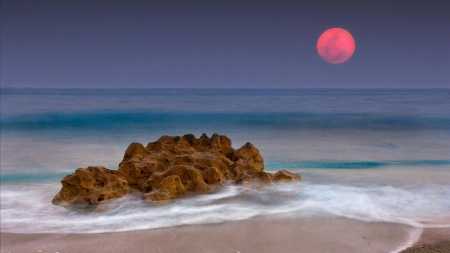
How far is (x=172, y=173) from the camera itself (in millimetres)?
6441

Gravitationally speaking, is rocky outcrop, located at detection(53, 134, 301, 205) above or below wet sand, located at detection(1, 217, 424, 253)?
above

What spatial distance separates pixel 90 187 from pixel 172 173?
1.10 m

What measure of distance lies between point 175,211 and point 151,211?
0.29 meters

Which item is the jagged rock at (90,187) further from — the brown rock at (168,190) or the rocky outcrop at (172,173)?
the brown rock at (168,190)

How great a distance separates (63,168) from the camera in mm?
9148

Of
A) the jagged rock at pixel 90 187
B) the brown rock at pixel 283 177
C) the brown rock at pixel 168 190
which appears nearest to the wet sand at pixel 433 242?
the brown rock at pixel 283 177

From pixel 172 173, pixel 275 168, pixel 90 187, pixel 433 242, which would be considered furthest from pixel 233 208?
pixel 275 168

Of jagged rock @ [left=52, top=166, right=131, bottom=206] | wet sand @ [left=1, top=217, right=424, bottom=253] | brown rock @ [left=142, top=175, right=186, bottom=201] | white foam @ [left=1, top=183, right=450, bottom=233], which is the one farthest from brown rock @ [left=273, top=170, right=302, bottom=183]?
jagged rock @ [left=52, top=166, right=131, bottom=206]

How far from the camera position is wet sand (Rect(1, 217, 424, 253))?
4.45m

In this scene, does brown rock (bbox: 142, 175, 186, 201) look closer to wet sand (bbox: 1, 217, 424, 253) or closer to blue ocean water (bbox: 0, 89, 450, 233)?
blue ocean water (bbox: 0, 89, 450, 233)

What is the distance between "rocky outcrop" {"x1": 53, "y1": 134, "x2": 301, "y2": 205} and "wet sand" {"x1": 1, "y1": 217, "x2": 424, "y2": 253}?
1.15 meters

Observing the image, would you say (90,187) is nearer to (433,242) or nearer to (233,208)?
(233,208)

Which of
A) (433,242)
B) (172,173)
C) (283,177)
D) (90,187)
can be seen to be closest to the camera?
(433,242)

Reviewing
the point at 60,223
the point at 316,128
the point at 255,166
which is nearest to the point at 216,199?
the point at 255,166
